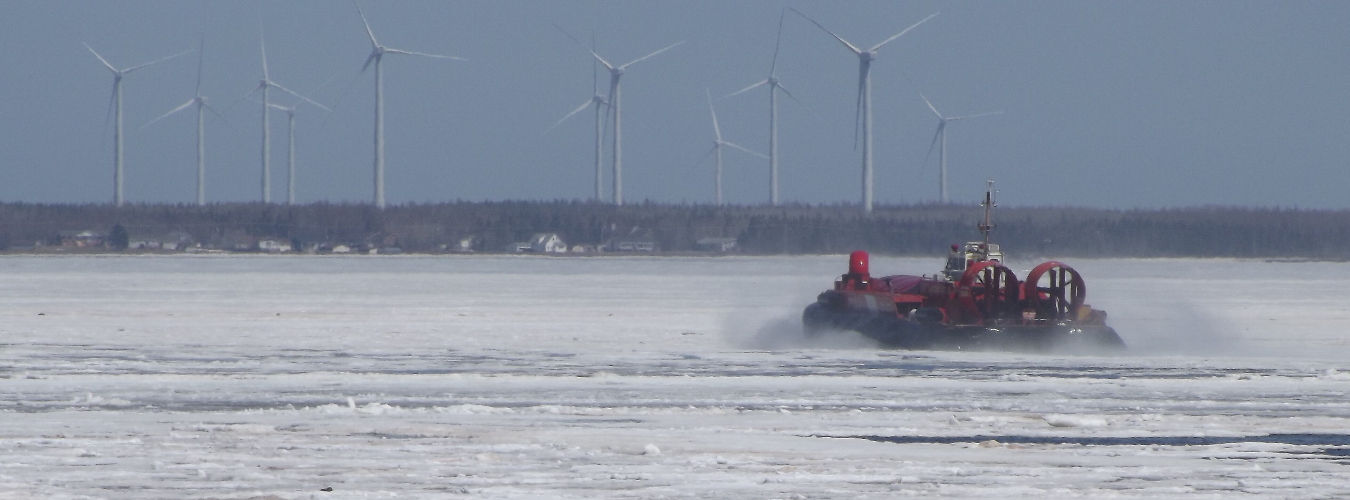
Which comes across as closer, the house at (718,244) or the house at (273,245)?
the house at (273,245)

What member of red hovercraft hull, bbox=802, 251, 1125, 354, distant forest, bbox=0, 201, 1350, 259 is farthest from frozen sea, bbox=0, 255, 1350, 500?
distant forest, bbox=0, 201, 1350, 259

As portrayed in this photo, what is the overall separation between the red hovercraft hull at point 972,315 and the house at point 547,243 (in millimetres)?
103316

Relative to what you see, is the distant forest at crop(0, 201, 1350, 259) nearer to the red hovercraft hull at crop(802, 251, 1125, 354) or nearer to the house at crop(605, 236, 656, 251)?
the house at crop(605, 236, 656, 251)

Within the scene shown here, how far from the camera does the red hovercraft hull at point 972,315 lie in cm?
2545

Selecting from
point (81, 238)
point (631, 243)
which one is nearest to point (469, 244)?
point (631, 243)

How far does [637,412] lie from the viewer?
16.3 metres

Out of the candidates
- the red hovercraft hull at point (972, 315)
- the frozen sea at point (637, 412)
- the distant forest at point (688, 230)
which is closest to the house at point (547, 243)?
the distant forest at point (688, 230)

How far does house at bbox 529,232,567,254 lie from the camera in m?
133

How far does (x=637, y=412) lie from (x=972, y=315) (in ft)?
36.3

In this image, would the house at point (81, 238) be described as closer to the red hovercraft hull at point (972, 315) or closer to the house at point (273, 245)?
the house at point (273, 245)

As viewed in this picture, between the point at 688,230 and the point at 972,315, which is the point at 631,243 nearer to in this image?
the point at 688,230

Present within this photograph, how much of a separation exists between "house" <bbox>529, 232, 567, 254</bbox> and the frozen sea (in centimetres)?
9884

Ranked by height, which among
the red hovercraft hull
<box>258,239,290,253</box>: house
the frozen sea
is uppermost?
<box>258,239,290,253</box>: house

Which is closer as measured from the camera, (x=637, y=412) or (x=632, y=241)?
(x=637, y=412)
